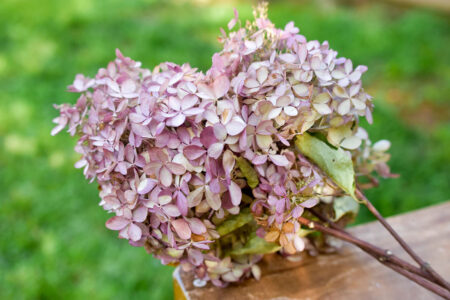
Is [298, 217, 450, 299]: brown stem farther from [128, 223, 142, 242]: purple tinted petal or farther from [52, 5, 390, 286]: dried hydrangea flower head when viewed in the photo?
[128, 223, 142, 242]: purple tinted petal

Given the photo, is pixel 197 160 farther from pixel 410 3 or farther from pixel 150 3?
pixel 150 3

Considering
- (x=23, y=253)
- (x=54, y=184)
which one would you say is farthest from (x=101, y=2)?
(x=23, y=253)

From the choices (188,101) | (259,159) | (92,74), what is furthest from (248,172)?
(92,74)

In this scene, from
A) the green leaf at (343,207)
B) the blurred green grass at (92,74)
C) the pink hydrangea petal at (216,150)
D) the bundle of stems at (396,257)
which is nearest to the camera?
the pink hydrangea petal at (216,150)

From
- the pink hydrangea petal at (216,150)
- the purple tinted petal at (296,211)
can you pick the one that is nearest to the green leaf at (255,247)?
the purple tinted petal at (296,211)

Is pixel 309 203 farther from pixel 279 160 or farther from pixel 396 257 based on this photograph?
pixel 396 257

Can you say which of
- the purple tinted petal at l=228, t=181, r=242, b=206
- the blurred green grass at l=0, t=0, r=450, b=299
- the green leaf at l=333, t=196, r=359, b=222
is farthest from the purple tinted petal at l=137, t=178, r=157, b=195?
the blurred green grass at l=0, t=0, r=450, b=299

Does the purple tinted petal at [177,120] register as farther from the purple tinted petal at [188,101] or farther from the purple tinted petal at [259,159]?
the purple tinted petal at [259,159]
